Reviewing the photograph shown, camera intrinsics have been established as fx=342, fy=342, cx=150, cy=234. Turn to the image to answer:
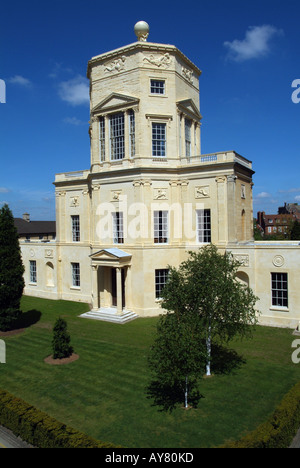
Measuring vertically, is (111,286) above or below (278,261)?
below

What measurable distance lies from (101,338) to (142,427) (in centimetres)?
1148

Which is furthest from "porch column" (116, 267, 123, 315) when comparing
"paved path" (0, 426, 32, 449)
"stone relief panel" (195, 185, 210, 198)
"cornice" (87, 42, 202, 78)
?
"cornice" (87, 42, 202, 78)

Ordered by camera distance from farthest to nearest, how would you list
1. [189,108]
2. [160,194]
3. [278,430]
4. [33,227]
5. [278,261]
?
[33,227] → [189,108] → [160,194] → [278,261] → [278,430]

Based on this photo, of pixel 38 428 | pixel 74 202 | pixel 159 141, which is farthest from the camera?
pixel 74 202

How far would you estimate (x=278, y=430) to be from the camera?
1176cm

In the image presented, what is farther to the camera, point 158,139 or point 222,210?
point 158,139

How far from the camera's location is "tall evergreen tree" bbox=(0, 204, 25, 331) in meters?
25.8

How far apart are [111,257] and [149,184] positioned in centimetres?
720

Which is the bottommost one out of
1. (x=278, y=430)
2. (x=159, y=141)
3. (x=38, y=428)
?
(x=38, y=428)

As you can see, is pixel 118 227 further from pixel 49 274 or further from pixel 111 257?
pixel 49 274

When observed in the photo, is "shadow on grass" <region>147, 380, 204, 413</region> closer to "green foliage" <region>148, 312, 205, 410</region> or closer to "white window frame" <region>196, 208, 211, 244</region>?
"green foliage" <region>148, 312, 205, 410</region>

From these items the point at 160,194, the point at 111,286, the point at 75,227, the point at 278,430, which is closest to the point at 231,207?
the point at 160,194

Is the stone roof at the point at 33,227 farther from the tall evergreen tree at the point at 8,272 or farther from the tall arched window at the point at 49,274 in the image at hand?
the tall evergreen tree at the point at 8,272

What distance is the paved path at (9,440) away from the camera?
12.9m
